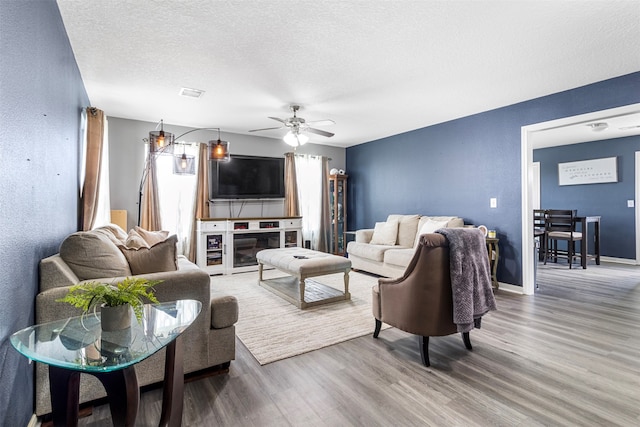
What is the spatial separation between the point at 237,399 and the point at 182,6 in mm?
2533

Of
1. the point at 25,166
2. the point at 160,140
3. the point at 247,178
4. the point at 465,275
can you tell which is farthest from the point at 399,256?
the point at 25,166

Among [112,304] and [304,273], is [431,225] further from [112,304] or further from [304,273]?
[112,304]

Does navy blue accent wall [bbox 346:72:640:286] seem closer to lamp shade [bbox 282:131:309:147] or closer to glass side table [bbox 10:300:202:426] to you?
lamp shade [bbox 282:131:309:147]

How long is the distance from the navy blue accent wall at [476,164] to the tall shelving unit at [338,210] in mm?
681

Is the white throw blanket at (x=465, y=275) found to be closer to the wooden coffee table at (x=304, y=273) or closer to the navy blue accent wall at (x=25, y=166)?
the wooden coffee table at (x=304, y=273)

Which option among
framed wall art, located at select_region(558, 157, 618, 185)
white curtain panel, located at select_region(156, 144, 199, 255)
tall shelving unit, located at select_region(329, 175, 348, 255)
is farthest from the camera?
tall shelving unit, located at select_region(329, 175, 348, 255)

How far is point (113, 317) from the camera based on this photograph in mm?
1251

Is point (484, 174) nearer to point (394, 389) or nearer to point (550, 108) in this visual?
point (550, 108)

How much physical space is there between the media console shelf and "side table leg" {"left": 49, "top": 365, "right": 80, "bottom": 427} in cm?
398

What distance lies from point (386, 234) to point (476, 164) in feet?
5.67

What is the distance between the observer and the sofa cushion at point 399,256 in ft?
14.1

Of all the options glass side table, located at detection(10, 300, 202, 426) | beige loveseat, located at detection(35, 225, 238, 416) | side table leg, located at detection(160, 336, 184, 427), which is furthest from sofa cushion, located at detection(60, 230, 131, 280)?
side table leg, located at detection(160, 336, 184, 427)

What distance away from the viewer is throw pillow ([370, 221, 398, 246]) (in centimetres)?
526

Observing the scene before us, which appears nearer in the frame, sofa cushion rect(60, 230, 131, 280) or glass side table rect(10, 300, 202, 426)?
glass side table rect(10, 300, 202, 426)
